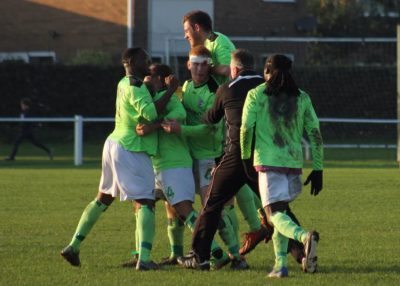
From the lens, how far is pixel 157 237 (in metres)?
12.5

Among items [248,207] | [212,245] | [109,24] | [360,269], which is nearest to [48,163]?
[109,24]

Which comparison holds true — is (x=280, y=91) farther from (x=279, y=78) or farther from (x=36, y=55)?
(x=36, y=55)

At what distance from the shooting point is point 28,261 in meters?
10.5

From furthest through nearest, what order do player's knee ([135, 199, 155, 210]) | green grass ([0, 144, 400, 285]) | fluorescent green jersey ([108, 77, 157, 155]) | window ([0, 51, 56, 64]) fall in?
window ([0, 51, 56, 64])
player's knee ([135, 199, 155, 210])
fluorescent green jersey ([108, 77, 157, 155])
green grass ([0, 144, 400, 285])

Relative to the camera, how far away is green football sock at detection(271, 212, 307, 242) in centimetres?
911

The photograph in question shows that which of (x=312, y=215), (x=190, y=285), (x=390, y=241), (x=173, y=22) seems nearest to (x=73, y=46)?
(x=173, y=22)

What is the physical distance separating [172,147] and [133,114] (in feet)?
1.66

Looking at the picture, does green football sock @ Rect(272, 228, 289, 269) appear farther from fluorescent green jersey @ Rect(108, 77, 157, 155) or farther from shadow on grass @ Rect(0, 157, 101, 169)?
shadow on grass @ Rect(0, 157, 101, 169)

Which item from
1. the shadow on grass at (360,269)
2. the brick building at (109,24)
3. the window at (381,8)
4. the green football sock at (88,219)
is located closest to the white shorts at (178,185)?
the green football sock at (88,219)

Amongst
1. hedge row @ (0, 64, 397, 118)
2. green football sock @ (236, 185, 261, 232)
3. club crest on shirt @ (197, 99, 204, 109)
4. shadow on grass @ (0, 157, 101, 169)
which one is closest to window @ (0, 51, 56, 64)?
hedge row @ (0, 64, 397, 118)

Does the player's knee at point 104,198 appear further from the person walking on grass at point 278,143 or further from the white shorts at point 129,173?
the person walking on grass at point 278,143

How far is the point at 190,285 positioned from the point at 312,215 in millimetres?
5979

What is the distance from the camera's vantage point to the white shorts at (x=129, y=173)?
9867 mm

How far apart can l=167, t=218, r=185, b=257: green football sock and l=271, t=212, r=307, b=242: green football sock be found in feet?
4.87
